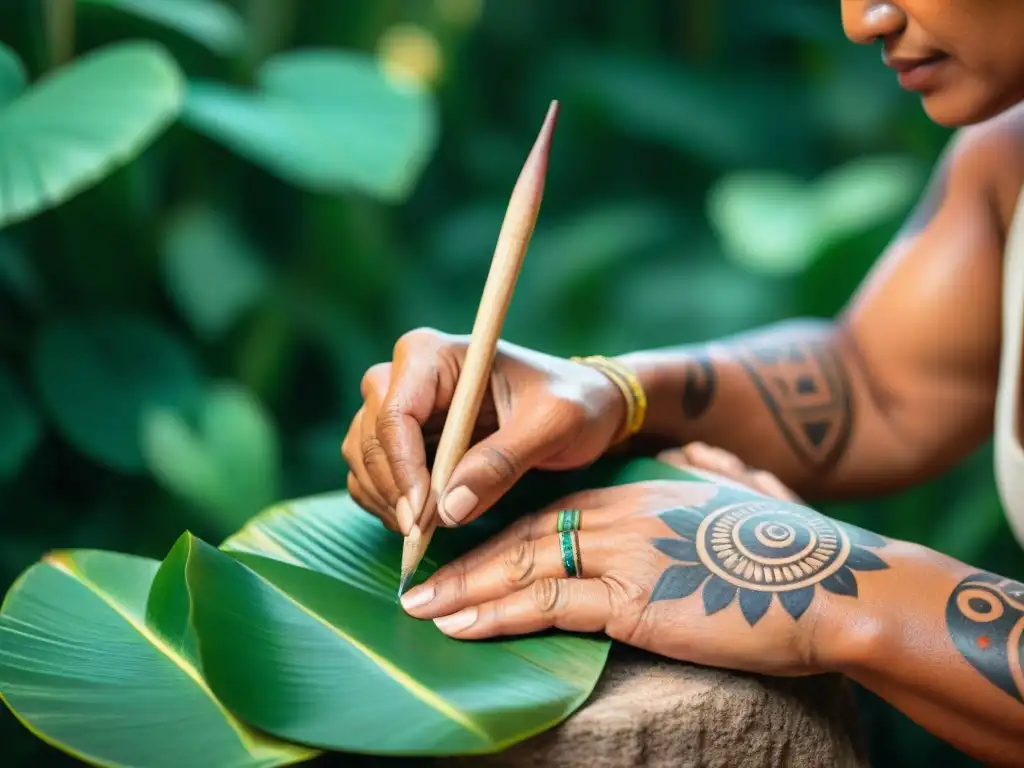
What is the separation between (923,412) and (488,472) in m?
0.52

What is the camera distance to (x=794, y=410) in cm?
104

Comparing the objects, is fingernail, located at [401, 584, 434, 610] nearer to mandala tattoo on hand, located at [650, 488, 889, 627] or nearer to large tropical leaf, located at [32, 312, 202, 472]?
mandala tattoo on hand, located at [650, 488, 889, 627]

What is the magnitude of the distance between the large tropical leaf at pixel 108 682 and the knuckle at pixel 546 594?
178 mm

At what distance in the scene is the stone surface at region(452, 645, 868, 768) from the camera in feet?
2.22

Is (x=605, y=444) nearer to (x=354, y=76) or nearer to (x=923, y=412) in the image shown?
(x=923, y=412)

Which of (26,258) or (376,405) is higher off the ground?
(376,405)

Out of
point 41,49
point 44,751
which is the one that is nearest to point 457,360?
point 44,751

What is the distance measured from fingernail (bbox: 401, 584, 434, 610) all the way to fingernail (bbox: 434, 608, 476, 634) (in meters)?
0.02

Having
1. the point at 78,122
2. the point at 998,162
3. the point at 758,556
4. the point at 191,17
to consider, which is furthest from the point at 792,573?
the point at 191,17

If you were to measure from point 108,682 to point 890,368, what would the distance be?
0.74 meters

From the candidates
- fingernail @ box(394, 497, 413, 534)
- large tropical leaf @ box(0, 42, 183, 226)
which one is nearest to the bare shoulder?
fingernail @ box(394, 497, 413, 534)

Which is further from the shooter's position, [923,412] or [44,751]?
[44,751]

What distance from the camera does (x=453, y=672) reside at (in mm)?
687

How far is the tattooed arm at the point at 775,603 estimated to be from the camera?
703mm
